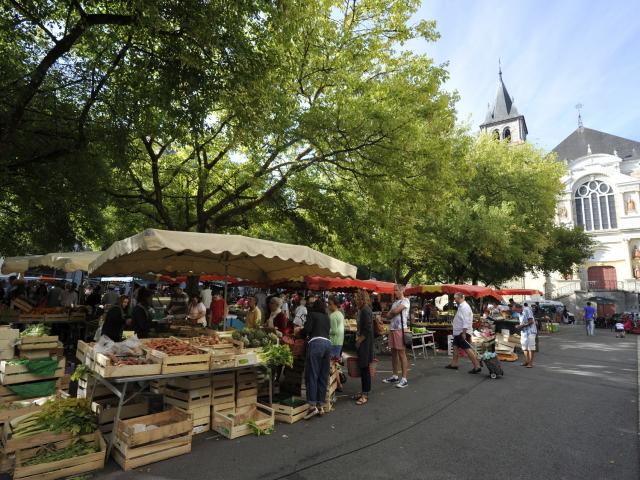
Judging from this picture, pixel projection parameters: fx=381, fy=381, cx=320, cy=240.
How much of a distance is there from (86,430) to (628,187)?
61.8 meters

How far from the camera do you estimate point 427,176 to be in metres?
11.4

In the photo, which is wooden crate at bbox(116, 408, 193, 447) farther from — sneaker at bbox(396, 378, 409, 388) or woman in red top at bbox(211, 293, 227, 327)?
woman in red top at bbox(211, 293, 227, 327)

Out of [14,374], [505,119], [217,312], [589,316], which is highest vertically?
[505,119]

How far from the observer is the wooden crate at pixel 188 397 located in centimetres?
493

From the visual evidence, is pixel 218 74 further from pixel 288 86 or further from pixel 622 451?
pixel 622 451

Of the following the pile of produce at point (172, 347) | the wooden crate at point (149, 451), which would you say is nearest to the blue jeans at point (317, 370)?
the pile of produce at point (172, 347)

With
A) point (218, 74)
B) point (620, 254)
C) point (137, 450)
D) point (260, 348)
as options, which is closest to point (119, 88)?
point (218, 74)

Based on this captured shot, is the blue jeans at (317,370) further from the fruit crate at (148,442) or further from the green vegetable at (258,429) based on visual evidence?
the fruit crate at (148,442)

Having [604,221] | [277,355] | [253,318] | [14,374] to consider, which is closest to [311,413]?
[277,355]

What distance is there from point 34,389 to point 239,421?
10.9 ft

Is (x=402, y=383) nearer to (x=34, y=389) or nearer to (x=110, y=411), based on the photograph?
(x=110, y=411)

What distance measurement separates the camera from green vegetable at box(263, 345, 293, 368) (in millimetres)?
5633

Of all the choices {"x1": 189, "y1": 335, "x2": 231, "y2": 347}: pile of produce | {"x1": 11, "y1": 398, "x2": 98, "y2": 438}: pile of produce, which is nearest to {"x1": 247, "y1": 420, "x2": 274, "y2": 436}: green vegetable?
{"x1": 189, "y1": 335, "x2": 231, "y2": 347}: pile of produce

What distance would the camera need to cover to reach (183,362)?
15.4 ft
